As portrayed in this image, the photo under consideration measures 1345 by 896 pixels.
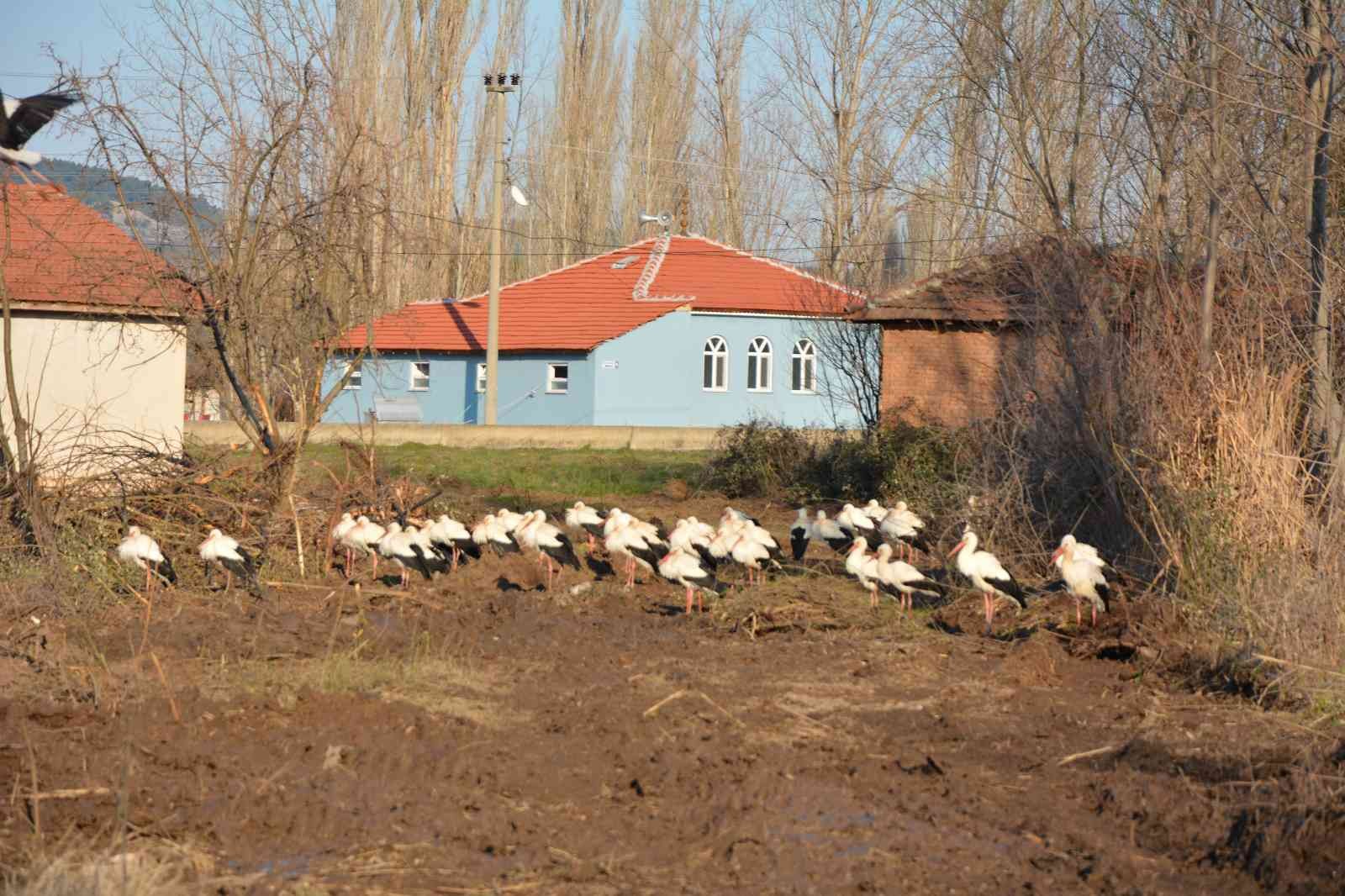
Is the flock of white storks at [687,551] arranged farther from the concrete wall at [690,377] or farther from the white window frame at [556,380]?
the white window frame at [556,380]

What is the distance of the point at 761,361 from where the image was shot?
44062 millimetres

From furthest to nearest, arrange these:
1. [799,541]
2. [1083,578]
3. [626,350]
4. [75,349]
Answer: [626,350] < [75,349] < [799,541] < [1083,578]

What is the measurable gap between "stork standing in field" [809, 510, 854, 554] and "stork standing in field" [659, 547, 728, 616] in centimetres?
340

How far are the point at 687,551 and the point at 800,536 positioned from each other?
240 centimetres

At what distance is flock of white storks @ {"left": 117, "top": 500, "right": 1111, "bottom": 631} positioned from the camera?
472 inches

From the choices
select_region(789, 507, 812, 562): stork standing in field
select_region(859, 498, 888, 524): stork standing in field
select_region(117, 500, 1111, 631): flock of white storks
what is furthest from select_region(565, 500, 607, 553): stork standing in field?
select_region(859, 498, 888, 524): stork standing in field

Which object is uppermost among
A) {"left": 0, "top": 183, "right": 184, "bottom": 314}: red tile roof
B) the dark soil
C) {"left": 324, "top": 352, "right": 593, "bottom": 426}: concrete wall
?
{"left": 0, "top": 183, "right": 184, "bottom": 314}: red tile roof

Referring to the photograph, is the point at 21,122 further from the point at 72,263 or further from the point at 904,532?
the point at 904,532

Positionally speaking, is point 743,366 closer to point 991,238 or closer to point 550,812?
point 991,238

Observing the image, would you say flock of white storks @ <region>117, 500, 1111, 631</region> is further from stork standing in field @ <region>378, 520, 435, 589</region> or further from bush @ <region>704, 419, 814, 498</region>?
bush @ <region>704, 419, 814, 498</region>

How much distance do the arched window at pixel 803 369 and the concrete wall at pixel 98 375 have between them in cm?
2339

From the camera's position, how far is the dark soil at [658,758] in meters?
6.22

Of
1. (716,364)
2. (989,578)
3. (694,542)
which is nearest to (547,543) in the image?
(694,542)

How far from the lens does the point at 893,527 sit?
15.4 metres
